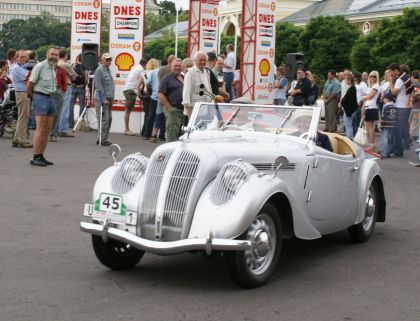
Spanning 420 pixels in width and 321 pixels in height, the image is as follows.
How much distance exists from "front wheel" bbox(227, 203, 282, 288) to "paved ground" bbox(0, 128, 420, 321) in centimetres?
11

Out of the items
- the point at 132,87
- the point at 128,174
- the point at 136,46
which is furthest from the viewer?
the point at 136,46

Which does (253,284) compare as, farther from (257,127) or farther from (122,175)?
(257,127)

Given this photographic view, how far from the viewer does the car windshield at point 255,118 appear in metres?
7.80

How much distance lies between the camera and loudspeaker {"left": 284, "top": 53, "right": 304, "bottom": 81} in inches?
1026

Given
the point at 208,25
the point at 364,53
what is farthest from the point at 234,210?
the point at 364,53

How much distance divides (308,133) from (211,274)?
1735 millimetres

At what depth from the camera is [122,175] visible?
22.1 ft

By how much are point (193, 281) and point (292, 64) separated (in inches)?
808

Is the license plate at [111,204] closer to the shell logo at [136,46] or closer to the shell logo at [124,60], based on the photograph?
the shell logo at [124,60]

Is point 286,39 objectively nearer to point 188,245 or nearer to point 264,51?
point 264,51

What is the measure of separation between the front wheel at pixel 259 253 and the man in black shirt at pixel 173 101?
25.2 feet

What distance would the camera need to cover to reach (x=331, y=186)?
764 centimetres

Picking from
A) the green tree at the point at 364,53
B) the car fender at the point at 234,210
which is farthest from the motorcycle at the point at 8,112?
the green tree at the point at 364,53

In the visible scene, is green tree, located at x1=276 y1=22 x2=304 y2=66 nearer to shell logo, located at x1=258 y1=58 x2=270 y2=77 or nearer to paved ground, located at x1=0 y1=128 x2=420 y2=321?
shell logo, located at x1=258 y1=58 x2=270 y2=77
